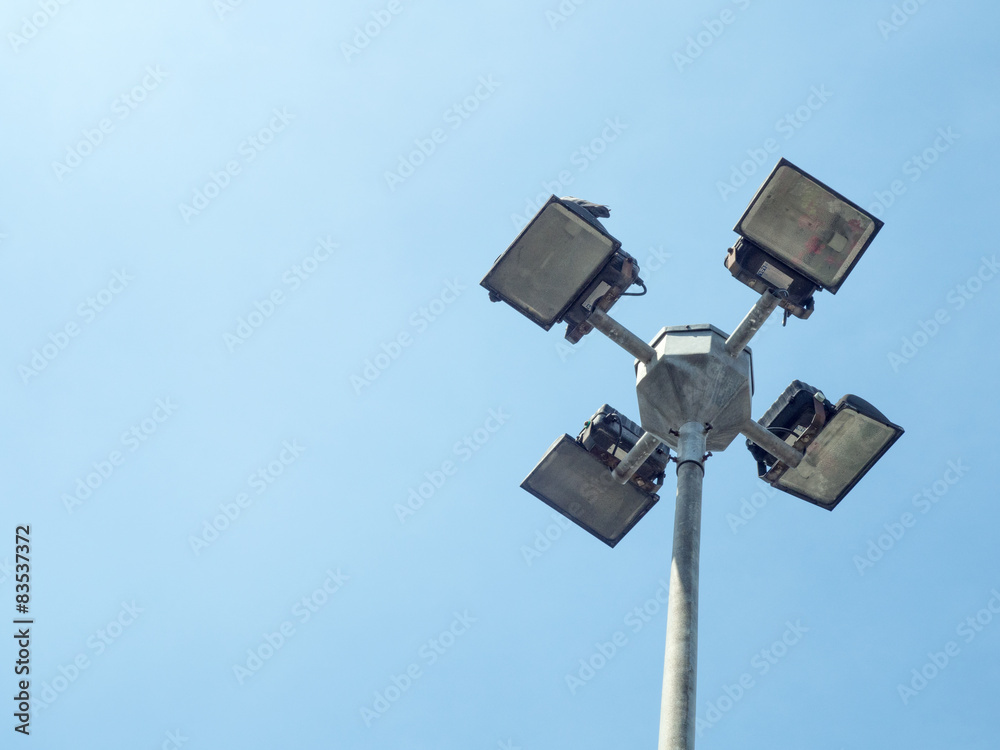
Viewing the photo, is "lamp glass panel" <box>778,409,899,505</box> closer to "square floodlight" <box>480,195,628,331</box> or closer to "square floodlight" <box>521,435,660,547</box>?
"square floodlight" <box>521,435,660,547</box>

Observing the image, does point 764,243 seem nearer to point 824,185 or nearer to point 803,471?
point 824,185

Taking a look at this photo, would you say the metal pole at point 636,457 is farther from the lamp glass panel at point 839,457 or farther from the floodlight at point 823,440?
the lamp glass panel at point 839,457

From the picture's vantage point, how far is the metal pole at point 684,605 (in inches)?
348

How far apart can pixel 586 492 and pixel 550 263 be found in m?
2.87

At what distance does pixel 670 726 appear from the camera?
8.81 metres

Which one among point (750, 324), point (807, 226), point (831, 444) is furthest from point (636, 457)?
point (807, 226)

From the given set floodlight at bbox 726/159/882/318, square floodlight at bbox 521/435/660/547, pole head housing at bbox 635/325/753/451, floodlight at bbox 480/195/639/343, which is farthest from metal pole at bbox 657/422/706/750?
square floodlight at bbox 521/435/660/547

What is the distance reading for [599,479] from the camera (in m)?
13.2

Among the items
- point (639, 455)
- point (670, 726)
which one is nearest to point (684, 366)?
point (639, 455)

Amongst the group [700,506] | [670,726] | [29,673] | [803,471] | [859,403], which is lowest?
[29,673]

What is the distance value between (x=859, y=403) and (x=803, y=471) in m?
0.96

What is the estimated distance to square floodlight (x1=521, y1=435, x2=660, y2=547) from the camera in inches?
516

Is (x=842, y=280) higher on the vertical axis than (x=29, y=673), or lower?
higher

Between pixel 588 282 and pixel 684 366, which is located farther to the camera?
pixel 588 282
